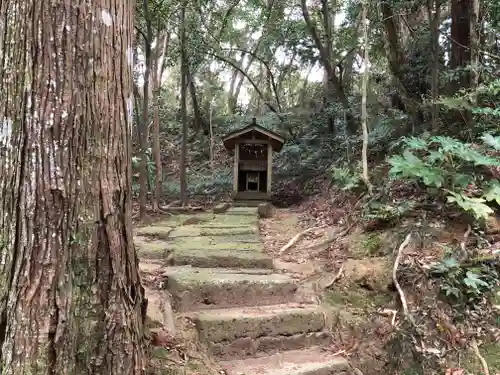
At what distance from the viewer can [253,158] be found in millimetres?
10273

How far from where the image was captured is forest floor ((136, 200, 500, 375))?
3303 millimetres

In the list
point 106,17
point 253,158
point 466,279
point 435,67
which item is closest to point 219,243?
point 466,279

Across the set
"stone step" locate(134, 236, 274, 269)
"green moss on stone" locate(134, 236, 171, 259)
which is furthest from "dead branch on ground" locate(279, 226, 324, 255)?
"green moss on stone" locate(134, 236, 171, 259)

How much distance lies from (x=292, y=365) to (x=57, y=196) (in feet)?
7.52

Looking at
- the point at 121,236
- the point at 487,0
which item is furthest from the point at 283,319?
the point at 487,0

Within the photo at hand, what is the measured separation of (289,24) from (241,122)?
4.20 metres

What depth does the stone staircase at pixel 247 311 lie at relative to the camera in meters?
3.35

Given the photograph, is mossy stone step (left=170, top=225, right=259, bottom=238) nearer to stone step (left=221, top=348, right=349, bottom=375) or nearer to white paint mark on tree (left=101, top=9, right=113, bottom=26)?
stone step (left=221, top=348, right=349, bottom=375)

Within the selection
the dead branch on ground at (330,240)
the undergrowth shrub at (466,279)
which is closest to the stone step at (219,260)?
the dead branch on ground at (330,240)

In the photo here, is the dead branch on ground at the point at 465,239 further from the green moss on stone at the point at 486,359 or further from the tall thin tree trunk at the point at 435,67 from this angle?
the tall thin tree trunk at the point at 435,67

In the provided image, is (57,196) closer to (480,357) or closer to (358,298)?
(358,298)

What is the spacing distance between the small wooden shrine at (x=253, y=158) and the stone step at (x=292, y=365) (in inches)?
245

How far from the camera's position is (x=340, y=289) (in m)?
4.21

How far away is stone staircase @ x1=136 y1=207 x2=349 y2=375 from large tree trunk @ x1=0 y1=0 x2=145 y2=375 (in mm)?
1263
